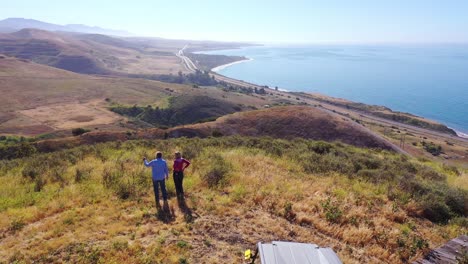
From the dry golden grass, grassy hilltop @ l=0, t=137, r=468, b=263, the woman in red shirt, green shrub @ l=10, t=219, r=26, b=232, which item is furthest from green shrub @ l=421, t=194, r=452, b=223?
the dry golden grass

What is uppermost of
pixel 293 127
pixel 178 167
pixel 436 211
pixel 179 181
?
pixel 178 167

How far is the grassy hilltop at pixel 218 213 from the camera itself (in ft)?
25.5

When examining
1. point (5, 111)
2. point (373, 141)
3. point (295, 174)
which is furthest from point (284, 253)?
point (5, 111)

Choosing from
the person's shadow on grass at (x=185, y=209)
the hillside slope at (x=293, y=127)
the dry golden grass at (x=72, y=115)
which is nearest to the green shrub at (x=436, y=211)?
the person's shadow on grass at (x=185, y=209)

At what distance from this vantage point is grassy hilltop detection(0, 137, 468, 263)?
25.5 ft

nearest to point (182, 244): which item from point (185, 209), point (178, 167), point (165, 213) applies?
point (165, 213)

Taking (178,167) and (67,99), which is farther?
(67,99)

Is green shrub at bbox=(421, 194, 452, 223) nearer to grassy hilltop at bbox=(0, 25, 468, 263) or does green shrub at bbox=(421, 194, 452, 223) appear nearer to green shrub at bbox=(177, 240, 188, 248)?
grassy hilltop at bbox=(0, 25, 468, 263)

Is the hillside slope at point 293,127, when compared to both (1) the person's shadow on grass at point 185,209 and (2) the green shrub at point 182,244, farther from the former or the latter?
(2) the green shrub at point 182,244

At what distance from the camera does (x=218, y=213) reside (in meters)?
9.67

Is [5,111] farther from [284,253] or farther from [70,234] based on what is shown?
[284,253]

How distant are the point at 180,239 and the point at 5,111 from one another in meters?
93.8

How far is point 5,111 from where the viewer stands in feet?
266

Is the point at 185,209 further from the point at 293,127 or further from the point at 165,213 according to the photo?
the point at 293,127
